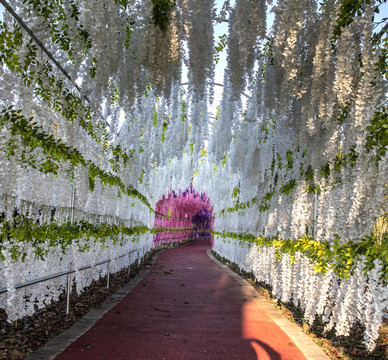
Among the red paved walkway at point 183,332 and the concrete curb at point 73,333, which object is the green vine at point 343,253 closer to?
the red paved walkway at point 183,332

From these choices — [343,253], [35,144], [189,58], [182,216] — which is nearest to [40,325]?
[35,144]

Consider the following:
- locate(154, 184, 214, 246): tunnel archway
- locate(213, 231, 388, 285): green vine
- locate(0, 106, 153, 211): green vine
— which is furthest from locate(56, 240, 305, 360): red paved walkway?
locate(154, 184, 214, 246): tunnel archway

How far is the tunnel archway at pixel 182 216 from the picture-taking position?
22.3 metres

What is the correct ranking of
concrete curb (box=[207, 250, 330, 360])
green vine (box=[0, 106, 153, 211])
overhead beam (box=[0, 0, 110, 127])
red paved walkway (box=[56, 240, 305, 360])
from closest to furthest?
overhead beam (box=[0, 0, 110, 127]) → green vine (box=[0, 106, 153, 211]) → red paved walkway (box=[56, 240, 305, 360]) → concrete curb (box=[207, 250, 330, 360])

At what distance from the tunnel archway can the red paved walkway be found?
13960 mm

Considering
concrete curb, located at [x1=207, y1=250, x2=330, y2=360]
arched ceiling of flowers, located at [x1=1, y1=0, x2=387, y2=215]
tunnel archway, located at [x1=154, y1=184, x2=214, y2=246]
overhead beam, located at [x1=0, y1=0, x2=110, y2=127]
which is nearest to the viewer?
overhead beam, located at [x1=0, y1=0, x2=110, y2=127]

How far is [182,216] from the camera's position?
30.8m

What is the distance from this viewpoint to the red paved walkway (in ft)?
11.4

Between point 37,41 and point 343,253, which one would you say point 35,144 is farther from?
point 343,253

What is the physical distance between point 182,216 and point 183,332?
26660mm

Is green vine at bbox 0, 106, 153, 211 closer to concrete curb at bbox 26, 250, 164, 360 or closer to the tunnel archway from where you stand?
concrete curb at bbox 26, 250, 164, 360

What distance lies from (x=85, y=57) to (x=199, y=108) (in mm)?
6526

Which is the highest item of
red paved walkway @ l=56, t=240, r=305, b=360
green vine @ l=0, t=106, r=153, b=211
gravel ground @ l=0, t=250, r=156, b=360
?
green vine @ l=0, t=106, r=153, b=211

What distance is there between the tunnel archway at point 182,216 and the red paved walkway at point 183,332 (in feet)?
45.8
